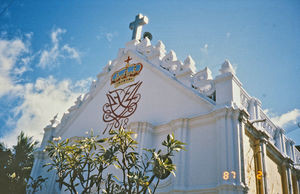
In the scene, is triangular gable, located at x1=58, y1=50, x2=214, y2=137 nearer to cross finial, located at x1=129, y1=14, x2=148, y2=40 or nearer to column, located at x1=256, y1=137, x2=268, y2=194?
cross finial, located at x1=129, y1=14, x2=148, y2=40

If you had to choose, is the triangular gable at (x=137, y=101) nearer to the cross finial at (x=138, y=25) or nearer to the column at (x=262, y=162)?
the cross finial at (x=138, y=25)

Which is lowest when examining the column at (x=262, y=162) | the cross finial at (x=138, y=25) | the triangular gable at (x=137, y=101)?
the column at (x=262, y=162)

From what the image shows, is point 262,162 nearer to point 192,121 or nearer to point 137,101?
point 192,121

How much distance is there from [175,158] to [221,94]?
3.91 metres

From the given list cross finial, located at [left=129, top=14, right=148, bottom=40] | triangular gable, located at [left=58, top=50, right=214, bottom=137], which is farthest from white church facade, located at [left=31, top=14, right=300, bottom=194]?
cross finial, located at [left=129, top=14, right=148, bottom=40]

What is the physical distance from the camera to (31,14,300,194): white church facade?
12938 millimetres

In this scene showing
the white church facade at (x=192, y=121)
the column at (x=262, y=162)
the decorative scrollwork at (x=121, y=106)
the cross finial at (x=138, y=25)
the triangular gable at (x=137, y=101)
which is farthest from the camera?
the cross finial at (x=138, y=25)

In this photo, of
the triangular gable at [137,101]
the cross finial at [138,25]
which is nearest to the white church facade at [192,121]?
the triangular gable at [137,101]

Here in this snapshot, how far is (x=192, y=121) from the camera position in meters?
14.8

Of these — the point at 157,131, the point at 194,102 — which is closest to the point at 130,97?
the point at 157,131

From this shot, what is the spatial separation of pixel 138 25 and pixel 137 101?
8.37 meters

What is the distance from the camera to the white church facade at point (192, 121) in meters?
12.9

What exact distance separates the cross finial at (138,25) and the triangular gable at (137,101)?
269cm

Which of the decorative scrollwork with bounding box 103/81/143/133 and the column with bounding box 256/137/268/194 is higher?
the decorative scrollwork with bounding box 103/81/143/133
